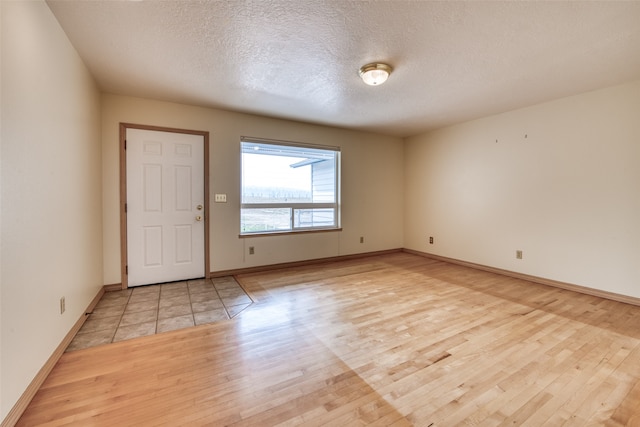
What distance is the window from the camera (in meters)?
4.24

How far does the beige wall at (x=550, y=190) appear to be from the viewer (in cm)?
302

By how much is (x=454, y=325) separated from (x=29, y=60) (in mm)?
3609

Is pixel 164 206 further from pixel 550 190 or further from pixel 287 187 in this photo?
pixel 550 190

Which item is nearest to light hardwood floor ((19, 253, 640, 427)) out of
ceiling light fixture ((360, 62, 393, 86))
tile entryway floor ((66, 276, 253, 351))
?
tile entryway floor ((66, 276, 253, 351))

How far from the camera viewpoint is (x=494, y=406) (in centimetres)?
149

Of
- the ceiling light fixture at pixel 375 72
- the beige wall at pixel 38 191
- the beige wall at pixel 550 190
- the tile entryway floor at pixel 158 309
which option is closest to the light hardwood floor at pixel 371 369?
the tile entryway floor at pixel 158 309

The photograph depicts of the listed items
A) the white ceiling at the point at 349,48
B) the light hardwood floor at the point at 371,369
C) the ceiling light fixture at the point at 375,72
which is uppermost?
the white ceiling at the point at 349,48

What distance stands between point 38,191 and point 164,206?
1923 millimetres

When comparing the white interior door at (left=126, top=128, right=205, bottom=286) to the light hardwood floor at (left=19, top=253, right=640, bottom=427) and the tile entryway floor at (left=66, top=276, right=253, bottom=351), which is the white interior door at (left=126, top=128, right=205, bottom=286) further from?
Result: the light hardwood floor at (left=19, top=253, right=640, bottom=427)

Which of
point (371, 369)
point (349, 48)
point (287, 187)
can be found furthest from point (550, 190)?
point (287, 187)

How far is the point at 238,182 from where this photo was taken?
4.07 m

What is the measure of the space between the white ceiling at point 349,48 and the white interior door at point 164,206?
62 cm

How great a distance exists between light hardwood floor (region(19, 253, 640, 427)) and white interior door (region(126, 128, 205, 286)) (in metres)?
1.55

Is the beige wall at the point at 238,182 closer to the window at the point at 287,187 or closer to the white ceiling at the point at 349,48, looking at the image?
the window at the point at 287,187
